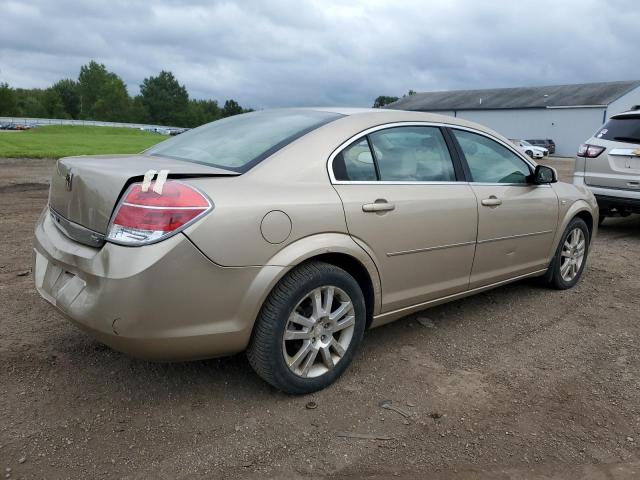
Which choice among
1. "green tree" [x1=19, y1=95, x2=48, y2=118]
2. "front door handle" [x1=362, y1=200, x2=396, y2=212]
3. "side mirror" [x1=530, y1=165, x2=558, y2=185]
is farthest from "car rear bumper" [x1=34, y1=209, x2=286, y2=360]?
"green tree" [x1=19, y1=95, x2=48, y2=118]

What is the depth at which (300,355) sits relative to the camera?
2.95 meters

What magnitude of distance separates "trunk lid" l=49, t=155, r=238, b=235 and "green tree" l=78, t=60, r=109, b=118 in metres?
116

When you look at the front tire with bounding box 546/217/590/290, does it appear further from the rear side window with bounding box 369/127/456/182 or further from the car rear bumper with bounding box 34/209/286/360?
the car rear bumper with bounding box 34/209/286/360

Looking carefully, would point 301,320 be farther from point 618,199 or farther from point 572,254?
point 618,199

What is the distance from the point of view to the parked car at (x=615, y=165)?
709 centimetres

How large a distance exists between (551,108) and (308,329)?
5763 cm

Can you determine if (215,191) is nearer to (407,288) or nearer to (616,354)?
(407,288)

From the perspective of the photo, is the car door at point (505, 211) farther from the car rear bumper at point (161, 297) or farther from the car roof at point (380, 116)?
the car rear bumper at point (161, 297)

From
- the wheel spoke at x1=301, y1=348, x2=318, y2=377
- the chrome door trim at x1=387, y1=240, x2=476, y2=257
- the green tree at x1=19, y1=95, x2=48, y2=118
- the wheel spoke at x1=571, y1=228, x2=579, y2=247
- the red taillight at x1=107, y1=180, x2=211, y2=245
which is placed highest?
the green tree at x1=19, y1=95, x2=48, y2=118

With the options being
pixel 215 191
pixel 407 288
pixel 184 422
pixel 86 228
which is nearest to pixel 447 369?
pixel 407 288

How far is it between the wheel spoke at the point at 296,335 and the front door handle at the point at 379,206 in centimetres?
77

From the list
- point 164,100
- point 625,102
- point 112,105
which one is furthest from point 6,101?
point 625,102

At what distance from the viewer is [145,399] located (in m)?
2.96

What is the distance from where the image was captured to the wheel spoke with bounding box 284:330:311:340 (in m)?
2.88
